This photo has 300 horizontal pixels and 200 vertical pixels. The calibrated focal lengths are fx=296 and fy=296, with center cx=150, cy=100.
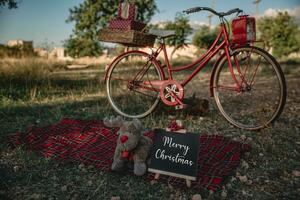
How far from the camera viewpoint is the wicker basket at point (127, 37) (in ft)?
12.3

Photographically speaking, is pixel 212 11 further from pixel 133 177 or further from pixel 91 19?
pixel 91 19

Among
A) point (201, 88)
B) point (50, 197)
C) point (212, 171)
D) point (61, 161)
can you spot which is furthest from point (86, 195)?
point (201, 88)

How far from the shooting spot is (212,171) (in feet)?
8.18

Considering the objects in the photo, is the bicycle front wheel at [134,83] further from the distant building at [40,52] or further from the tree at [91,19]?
the tree at [91,19]

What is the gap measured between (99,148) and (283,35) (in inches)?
870

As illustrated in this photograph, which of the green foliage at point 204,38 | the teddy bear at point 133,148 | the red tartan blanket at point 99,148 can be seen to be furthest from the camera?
the green foliage at point 204,38

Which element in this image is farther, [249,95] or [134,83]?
[249,95]

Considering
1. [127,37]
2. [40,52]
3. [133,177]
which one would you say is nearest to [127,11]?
[127,37]

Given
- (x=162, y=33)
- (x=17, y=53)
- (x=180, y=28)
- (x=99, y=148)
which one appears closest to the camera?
(x=99, y=148)

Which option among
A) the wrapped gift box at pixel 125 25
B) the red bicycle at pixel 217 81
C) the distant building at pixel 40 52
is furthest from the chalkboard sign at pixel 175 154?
→ the distant building at pixel 40 52

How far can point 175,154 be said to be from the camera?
2.27m

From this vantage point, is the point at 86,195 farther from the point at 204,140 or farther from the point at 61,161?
the point at 204,140

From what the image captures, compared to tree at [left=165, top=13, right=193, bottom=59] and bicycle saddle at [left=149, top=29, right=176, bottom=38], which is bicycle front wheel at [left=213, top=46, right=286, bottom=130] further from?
tree at [left=165, top=13, right=193, bottom=59]

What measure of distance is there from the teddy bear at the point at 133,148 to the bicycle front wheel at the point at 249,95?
1488 mm
